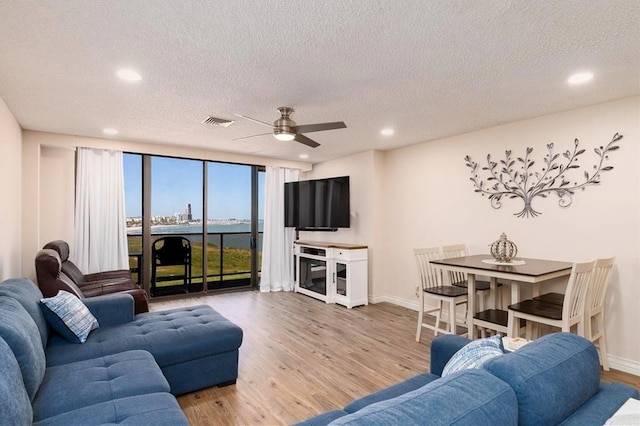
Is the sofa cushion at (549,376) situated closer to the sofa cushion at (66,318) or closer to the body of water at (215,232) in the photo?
the sofa cushion at (66,318)

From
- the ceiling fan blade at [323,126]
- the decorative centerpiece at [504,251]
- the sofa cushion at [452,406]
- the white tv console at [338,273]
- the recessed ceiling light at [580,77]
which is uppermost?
the recessed ceiling light at [580,77]

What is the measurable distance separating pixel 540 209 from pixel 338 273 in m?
2.84

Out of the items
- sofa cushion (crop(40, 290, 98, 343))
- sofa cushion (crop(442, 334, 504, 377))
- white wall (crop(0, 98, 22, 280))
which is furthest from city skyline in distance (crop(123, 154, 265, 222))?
sofa cushion (crop(442, 334, 504, 377))

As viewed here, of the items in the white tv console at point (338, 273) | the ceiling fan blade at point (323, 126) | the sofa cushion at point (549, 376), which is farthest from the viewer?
the white tv console at point (338, 273)

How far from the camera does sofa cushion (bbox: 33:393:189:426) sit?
1.49m

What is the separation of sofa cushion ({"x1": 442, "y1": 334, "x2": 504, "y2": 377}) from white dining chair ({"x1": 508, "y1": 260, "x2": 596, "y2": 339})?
1.70m

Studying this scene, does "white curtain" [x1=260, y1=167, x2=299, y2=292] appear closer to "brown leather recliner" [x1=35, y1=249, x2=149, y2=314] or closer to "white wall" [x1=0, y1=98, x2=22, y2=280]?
"brown leather recliner" [x1=35, y1=249, x2=149, y2=314]

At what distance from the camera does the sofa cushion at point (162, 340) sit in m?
2.32

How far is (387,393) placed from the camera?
165 centimetres

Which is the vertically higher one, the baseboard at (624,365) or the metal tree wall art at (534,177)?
the metal tree wall art at (534,177)

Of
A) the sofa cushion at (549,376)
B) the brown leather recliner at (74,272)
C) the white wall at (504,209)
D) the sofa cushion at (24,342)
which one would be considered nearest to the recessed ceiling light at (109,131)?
the brown leather recliner at (74,272)

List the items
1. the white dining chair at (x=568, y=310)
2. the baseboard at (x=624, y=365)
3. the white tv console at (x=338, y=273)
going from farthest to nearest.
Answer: the white tv console at (x=338, y=273) → the baseboard at (x=624, y=365) → the white dining chair at (x=568, y=310)

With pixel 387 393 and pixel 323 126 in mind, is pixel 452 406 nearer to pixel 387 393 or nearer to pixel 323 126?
pixel 387 393

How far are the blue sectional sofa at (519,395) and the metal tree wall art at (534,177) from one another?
263 cm
